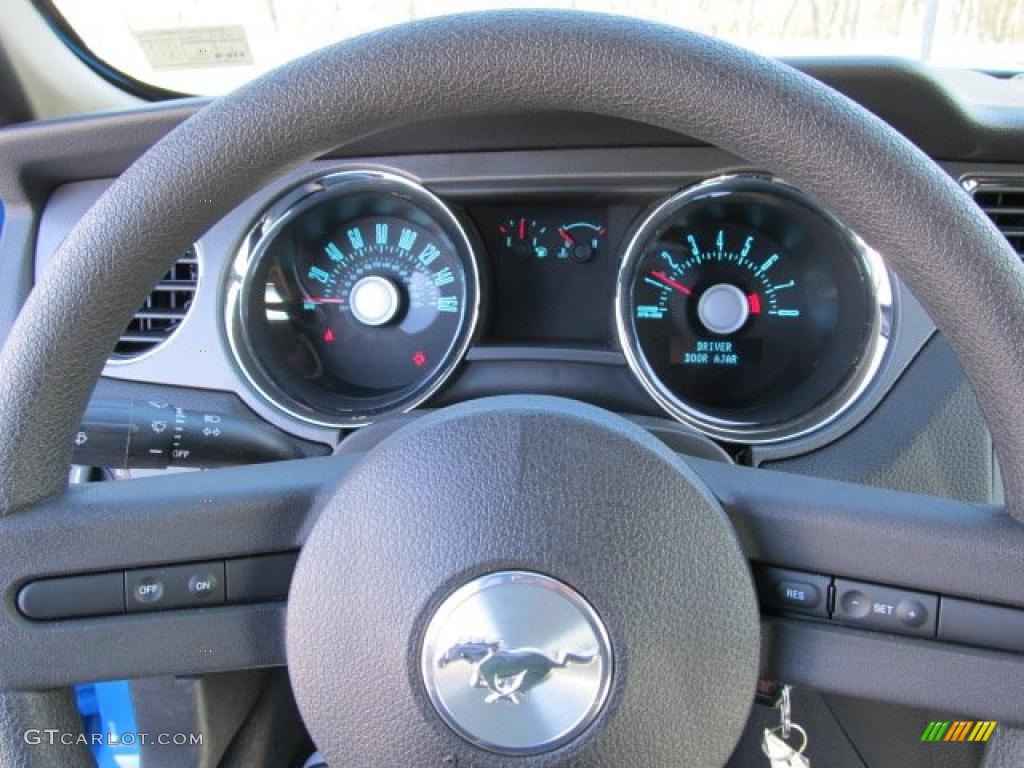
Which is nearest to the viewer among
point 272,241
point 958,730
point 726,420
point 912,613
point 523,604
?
point 523,604

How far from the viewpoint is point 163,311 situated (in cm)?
183

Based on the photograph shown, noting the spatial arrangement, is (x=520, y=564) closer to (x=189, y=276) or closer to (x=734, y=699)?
(x=734, y=699)

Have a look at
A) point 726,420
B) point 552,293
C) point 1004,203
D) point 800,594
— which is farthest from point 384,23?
point 800,594

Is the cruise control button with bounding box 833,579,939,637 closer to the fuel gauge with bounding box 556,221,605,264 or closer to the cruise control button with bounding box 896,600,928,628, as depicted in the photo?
the cruise control button with bounding box 896,600,928,628

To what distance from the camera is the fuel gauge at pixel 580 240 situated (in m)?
1.89

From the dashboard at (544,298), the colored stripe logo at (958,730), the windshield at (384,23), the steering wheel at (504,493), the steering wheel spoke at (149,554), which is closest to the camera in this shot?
the steering wheel at (504,493)

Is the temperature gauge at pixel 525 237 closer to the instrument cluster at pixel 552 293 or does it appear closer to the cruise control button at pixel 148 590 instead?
the instrument cluster at pixel 552 293

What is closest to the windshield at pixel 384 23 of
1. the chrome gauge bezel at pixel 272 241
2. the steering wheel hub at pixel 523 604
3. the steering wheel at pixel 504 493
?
the chrome gauge bezel at pixel 272 241

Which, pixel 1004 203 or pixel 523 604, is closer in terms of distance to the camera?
pixel 523 604

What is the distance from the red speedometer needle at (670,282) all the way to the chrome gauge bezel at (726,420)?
0.09 m

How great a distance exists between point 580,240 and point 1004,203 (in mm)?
723

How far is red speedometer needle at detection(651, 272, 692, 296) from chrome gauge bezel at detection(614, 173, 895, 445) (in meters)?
0.09

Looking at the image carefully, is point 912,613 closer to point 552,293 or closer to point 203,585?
point 203,585

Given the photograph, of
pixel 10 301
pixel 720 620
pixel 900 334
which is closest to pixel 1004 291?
pixel 720 620
